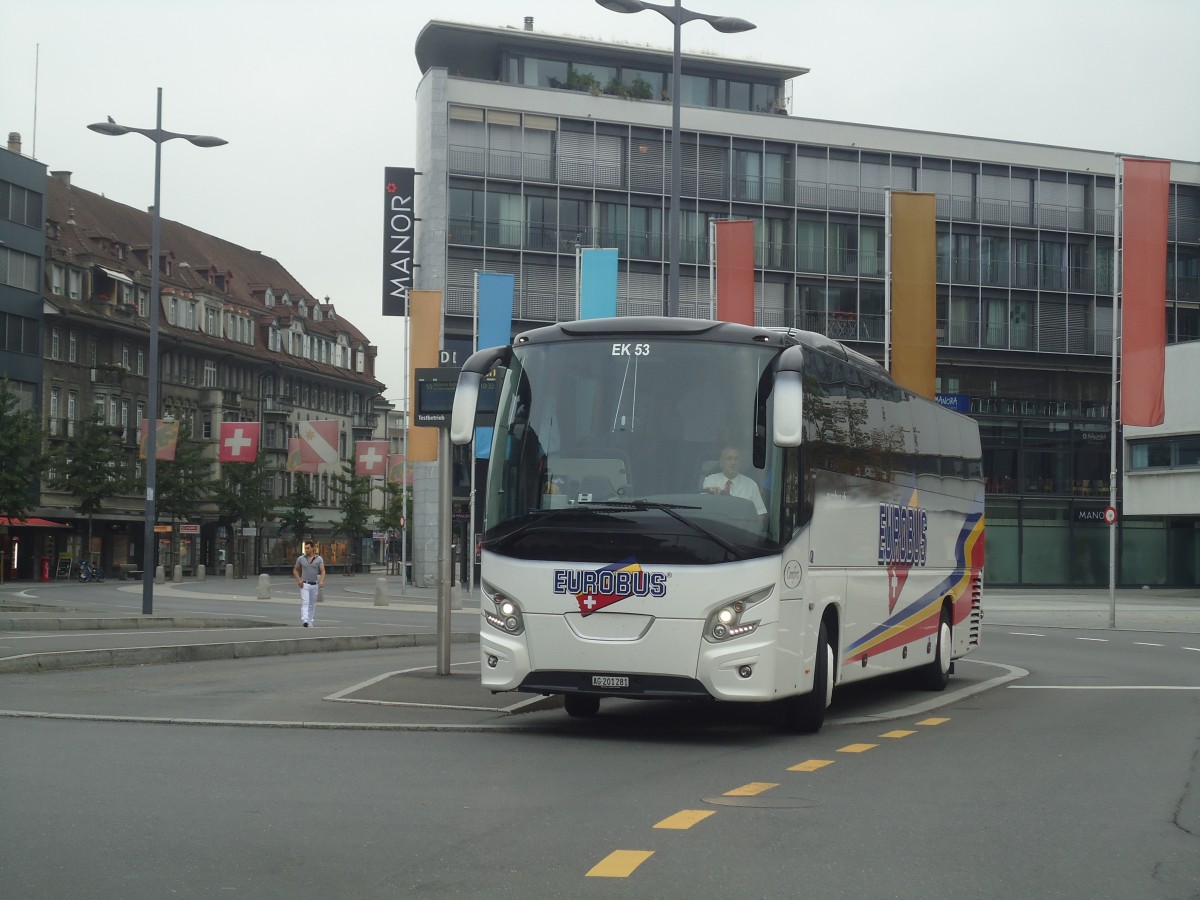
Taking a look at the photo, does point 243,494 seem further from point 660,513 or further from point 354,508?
point 660,513

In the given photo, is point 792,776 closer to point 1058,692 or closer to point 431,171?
point 1058,692

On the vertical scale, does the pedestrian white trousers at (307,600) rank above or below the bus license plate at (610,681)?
below

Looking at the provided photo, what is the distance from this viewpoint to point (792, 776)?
35.7 ft

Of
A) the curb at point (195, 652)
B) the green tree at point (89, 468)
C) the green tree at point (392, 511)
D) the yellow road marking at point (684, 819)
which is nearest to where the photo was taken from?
the yellow road marking at point (684, 819)

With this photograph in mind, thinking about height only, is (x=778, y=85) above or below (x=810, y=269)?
above

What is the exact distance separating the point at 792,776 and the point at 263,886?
188 inches

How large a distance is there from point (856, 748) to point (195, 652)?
39.8ft

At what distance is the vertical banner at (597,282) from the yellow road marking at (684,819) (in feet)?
105

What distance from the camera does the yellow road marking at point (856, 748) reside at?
1250 cm

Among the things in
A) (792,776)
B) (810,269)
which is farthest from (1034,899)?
(810,269)

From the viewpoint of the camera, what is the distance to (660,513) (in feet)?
41.2

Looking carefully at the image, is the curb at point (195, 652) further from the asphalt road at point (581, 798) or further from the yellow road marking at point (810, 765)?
the yellow road marking at point (810, 765)

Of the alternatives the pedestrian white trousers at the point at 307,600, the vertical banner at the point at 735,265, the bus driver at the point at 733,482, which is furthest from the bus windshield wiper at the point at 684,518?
the vertical banner at the point at 735,265

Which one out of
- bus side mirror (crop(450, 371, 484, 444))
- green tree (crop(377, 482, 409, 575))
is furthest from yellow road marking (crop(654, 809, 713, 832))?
green tree (crop(377, 482, 409, 575))
